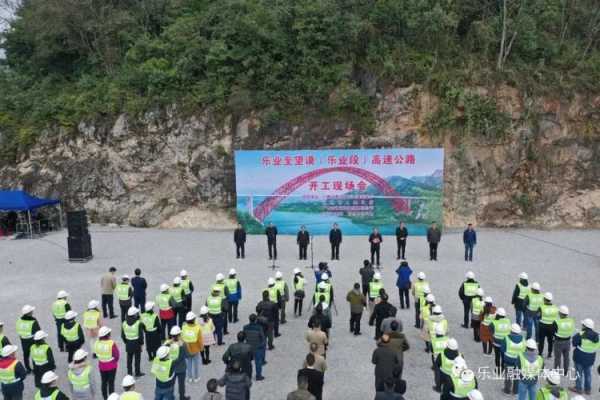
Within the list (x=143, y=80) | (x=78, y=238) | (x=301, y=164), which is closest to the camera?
(x=78, y=238)

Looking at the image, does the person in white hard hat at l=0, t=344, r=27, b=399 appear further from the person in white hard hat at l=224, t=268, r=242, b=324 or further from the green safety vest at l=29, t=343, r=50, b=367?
the person in white hard hat at l=224, t=268, r=242, b=324

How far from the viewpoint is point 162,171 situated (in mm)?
24344

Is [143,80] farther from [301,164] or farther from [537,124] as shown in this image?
[537,124]

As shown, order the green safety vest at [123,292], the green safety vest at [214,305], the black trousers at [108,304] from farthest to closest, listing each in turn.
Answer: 1. the black trousers at [108,304]
2. the green safety vest at [123,292]
3. the green safety vest at [214,305]

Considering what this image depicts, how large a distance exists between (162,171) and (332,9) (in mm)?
11169

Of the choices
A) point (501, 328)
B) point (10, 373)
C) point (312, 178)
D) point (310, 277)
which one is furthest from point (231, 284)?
point (312, 178)

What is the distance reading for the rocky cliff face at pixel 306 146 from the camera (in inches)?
871

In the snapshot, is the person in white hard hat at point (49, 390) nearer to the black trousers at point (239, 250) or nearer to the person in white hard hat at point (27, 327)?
the person in white hard hat at point (27, 327)

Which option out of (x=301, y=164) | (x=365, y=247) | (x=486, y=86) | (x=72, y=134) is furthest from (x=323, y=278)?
(x=72, y=134)

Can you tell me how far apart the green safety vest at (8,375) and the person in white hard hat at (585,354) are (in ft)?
29.9

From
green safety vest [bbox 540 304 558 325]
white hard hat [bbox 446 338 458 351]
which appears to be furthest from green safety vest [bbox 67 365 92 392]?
green safety vest [bbox 540 304 558 325]

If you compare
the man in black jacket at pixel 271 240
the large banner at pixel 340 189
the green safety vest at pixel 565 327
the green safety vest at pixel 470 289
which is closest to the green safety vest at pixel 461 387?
the green safety vest at pixel 565 327

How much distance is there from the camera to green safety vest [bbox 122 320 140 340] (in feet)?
29.5

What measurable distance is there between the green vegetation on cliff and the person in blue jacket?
11.3 metres
